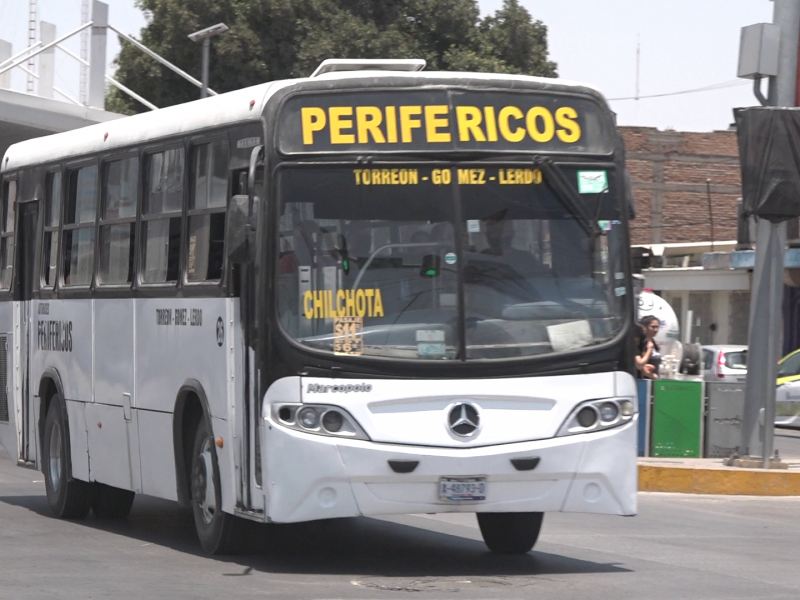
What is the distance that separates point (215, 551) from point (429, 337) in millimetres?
2131

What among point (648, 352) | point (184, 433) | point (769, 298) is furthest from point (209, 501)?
point (648, 352)

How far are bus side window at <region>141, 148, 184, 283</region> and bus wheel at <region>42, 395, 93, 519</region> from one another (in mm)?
2281

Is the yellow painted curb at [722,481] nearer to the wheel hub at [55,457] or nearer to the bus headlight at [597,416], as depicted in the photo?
the wheel hub at [55,457]

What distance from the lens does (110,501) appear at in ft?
40.8

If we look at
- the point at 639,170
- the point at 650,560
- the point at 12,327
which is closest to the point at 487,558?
the point at 650,560

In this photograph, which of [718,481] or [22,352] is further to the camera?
[718,481]

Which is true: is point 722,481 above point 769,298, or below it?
below

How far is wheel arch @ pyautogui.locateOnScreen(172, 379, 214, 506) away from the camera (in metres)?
10.1

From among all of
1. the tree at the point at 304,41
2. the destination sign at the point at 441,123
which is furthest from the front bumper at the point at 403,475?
the tree at the point at 304,41

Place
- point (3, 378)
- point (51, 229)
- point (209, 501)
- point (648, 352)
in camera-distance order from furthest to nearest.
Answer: point (648, 352) → point (3, 378) → point (51, 229) → point (209, 501)

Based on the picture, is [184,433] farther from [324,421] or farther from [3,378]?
[3,378]

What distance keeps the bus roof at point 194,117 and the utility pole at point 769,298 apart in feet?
23.6

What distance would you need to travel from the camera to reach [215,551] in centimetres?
966

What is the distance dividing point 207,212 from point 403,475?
2357 mm
